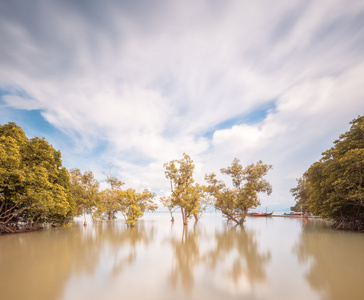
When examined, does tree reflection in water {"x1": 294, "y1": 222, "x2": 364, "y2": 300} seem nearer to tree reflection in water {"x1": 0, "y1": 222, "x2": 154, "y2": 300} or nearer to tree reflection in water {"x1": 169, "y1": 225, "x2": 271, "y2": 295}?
tree reflection in water {"x1": 169, "y1": 225, "x2": 271, "y2": 295}

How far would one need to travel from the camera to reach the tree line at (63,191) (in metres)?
15.7

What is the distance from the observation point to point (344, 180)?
1659cm

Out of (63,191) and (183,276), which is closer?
(183,276)

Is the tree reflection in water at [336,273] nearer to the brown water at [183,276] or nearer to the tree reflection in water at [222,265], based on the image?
the brown water at [183,276]

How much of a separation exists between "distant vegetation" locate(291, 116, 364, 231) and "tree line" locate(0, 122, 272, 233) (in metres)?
6.91

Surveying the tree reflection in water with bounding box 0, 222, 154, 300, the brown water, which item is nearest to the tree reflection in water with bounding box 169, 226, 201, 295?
the brown water

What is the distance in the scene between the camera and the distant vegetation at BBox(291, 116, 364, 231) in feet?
54.4

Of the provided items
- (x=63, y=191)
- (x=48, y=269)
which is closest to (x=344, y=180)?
(x=48, y=269)

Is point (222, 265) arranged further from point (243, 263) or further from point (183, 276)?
point (183, 276)

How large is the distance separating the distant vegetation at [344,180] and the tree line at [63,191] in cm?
691

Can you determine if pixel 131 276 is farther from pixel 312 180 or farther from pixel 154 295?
pixel 312 180

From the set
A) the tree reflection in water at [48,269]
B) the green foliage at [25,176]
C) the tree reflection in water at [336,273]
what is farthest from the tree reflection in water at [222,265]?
the green foliage at [25,176]

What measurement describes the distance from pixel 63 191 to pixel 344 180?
25.5 m

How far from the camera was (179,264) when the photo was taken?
8336 millimetres
